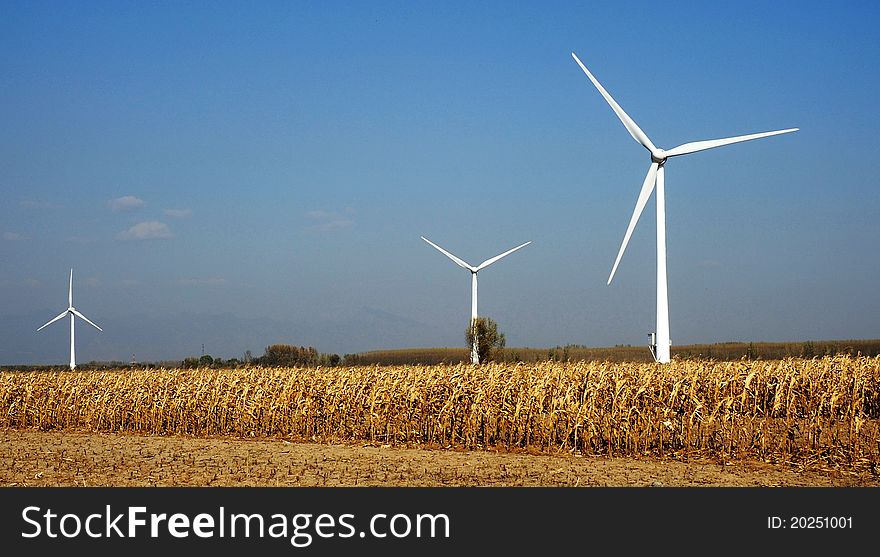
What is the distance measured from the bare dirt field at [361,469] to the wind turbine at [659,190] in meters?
18.7

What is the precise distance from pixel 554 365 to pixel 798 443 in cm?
907

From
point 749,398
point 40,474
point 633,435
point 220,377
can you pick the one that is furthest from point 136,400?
point 749,398

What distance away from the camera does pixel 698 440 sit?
22.9 meters

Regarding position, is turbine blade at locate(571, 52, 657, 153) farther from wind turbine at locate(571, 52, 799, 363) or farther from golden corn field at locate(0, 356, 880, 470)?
golden corn field at locate(0, 356, 880, 470)

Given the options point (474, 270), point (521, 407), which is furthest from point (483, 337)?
point (521, 407)

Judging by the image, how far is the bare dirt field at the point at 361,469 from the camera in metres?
19.1

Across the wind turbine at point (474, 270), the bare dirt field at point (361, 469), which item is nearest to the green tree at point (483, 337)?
the wind turbine at point (474, 270)

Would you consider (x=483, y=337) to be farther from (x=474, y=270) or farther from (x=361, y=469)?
(x=361, y=469)

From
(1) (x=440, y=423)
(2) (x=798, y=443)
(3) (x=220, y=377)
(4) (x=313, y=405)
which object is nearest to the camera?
(2) (x=798, y=443)

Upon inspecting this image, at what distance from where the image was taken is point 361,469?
2086 centimetres

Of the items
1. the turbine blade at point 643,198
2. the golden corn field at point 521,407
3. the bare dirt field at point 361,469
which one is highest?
the turbine blade at point 643,198

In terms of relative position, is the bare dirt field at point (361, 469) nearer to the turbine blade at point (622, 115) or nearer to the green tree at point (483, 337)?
the turbine blade at point (622, 115)

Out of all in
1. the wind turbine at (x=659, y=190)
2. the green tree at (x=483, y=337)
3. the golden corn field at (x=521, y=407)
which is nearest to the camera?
the golden corn field at (x=521, y=407)

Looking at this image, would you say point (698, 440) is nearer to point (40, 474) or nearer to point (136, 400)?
point (40, 474)
